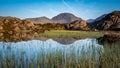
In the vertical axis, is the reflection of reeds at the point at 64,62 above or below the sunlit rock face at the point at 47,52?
below

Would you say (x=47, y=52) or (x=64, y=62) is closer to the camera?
(x=64, y=62)

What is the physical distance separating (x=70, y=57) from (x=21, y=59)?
2.45 m

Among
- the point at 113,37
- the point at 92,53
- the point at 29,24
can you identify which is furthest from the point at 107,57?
the point at 29,24

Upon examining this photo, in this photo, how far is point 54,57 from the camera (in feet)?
39.9

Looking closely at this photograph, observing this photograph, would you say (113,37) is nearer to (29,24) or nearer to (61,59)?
(61,59)

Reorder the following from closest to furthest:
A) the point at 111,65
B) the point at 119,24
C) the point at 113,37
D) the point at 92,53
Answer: the point at 111,65 → the point at 92,53 → the point at 113,37 → the point at 119,24

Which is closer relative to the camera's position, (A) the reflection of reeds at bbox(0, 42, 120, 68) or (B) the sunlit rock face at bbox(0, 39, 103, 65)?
(A) the reflection of reeds at bbox(0, 42, 120, 68)

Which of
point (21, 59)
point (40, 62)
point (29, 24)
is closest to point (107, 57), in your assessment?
point (40, 62)

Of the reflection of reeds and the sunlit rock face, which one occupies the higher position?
the sunlit rock face

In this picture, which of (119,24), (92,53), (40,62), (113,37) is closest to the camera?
(40,62)

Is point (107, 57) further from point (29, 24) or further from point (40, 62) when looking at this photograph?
point (29, 24)

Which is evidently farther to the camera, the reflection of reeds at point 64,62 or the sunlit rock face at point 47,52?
the sunlit rock face at point 47,52

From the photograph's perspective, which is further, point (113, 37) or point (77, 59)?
point (113, 37)

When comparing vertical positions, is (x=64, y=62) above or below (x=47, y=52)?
below
